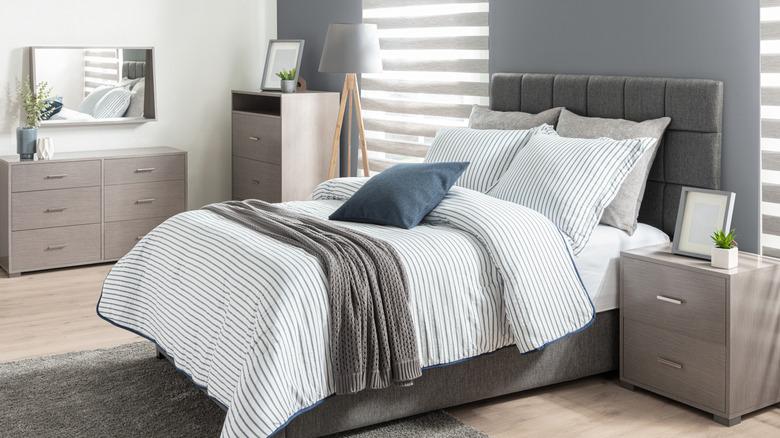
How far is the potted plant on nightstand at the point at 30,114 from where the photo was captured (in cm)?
548

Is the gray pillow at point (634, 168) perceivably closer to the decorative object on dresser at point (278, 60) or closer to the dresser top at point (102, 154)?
the decorative object on dresser at point (278, 60)

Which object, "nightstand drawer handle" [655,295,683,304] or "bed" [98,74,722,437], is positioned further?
"nightstand drawer handle" [655,295,683,304]

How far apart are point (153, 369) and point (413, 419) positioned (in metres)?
1.18

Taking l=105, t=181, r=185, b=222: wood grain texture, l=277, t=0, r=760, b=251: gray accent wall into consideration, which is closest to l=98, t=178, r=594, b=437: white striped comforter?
l=277, t=0, r=760, b=251: gray accent wall

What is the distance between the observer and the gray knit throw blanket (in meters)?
2.86

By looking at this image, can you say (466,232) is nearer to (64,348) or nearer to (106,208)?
(64,348)

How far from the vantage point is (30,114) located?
5.63 meters

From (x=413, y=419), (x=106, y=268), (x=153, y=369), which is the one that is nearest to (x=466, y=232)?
(x=413, y=419)

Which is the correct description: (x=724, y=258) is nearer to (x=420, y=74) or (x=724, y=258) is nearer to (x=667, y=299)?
(x=667, y=299)

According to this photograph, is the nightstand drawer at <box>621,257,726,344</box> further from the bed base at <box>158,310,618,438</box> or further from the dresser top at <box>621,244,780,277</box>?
the bed base at <box>158,310,618,438</box>

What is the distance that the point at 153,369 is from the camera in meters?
3.78

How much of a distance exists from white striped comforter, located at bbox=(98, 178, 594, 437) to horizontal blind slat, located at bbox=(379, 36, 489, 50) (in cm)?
162

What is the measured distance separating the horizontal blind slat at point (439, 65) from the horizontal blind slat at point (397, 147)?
444mm

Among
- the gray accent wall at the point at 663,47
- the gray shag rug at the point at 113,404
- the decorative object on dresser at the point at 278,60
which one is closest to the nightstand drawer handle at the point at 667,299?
the gray accent wall at the point at 663,47
